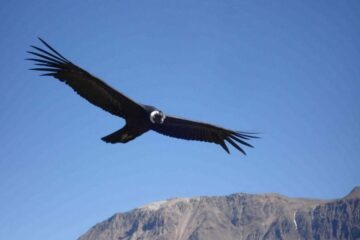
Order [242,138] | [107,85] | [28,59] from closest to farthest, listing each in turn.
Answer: [28,59] → [107,85] → [242,138]

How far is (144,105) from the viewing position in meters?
20.0

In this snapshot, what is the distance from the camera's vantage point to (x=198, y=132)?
22.4 m

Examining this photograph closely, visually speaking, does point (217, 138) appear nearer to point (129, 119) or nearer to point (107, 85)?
point (129, 119)

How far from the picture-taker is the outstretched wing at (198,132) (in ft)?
70.2

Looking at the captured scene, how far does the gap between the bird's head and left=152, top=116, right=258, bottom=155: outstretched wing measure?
1138 millimetres

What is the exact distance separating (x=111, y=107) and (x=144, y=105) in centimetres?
126

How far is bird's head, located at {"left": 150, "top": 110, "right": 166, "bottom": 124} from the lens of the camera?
19.5m

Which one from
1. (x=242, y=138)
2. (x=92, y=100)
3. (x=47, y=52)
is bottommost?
(x=242, y=138)

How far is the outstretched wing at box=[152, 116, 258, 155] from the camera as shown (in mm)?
21391

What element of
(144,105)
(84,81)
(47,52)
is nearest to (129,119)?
(144,105)

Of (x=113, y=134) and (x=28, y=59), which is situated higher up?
(x=28, y=59)

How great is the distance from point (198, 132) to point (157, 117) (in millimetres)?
3218

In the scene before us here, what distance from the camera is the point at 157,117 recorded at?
1959 cm

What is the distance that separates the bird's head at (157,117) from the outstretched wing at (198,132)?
44.8 inches
